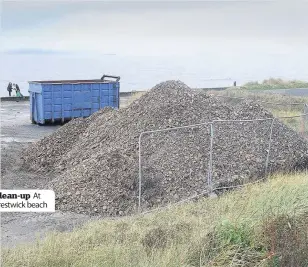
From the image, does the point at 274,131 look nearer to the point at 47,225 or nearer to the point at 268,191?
the point at 268,191

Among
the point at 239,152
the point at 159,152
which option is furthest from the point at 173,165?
the point at 239,152

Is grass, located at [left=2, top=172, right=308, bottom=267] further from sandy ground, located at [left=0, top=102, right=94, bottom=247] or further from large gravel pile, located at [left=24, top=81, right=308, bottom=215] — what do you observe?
large gravel pile, located at [left=24, top=81, right=308, bottom=215]

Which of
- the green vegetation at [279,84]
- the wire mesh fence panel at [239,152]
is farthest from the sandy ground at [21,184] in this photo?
the green vegetation at [279,84]

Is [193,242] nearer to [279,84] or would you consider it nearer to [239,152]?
[239,152]

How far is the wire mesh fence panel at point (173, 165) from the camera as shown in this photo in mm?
10375

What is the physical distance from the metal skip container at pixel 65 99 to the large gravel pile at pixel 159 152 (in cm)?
652

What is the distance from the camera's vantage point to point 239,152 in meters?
12.2

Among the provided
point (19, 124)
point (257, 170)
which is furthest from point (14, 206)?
point (19, 124)

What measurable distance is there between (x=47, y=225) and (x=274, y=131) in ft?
23.6

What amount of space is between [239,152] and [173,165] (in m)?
1.89

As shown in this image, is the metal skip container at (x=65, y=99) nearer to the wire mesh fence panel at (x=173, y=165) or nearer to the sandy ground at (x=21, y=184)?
the sandy ground at (x=21, y=184)

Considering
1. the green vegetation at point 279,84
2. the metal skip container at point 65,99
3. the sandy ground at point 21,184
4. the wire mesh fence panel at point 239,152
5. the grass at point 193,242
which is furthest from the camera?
the green vegetation at point 279,84

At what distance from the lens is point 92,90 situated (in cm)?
2350

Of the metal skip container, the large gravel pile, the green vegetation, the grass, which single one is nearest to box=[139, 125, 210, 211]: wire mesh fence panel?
the large gravel pile
